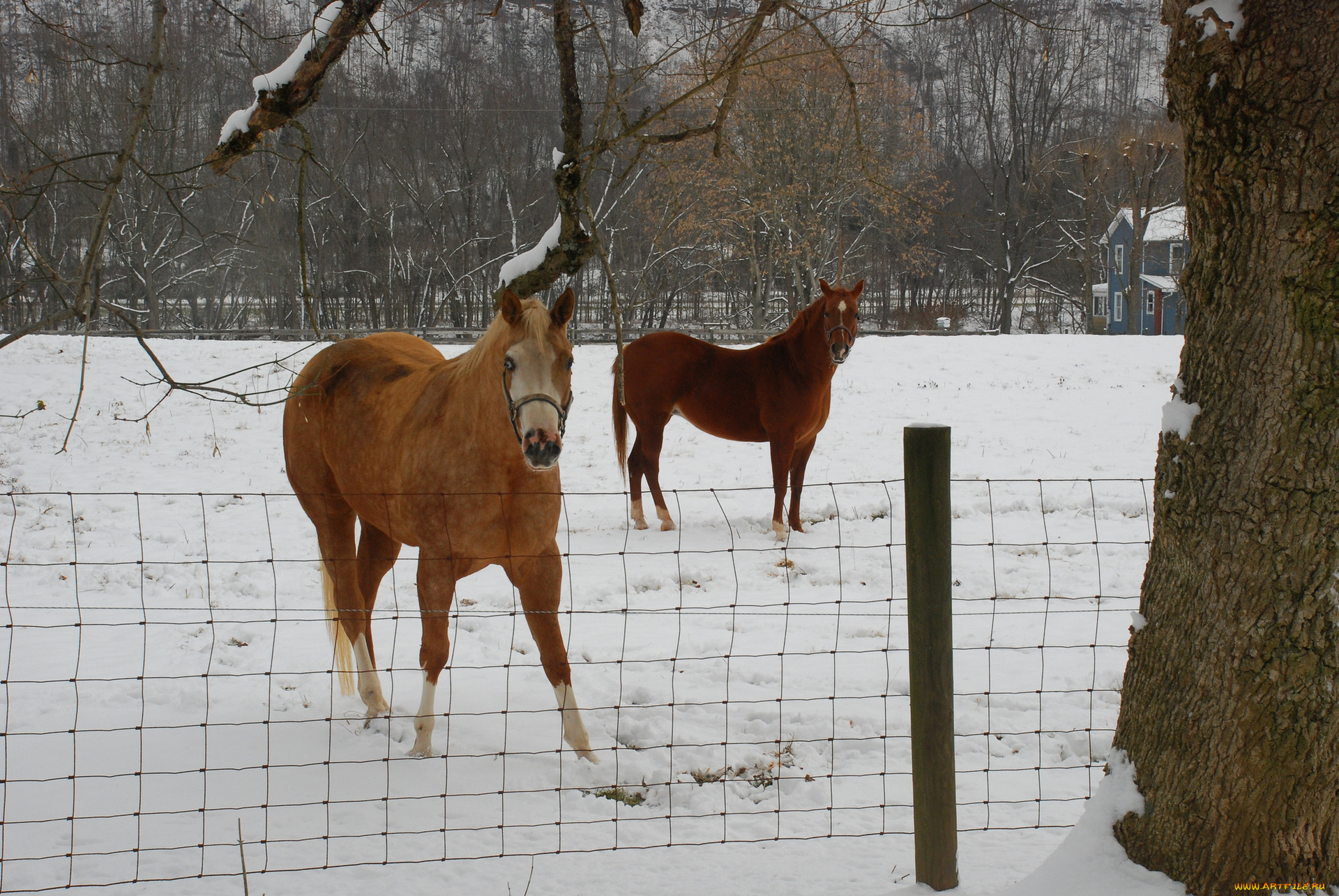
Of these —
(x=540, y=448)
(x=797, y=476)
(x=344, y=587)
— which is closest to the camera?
(x=540, y=448)

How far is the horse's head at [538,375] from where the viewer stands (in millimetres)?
2906

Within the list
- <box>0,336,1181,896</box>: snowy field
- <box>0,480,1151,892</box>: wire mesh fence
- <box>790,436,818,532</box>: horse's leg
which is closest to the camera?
<box>0,336,1181,896</box>: snowy field

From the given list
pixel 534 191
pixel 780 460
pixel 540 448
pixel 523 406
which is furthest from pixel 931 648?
pixel 534 191

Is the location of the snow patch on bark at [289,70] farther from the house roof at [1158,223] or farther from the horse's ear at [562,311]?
the house roof at [1158,223]

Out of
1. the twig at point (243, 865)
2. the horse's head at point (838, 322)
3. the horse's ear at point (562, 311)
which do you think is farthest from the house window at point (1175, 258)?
the twig at point (243, 865)

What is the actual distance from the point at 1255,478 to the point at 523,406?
2014mm

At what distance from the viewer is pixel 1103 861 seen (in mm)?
2227

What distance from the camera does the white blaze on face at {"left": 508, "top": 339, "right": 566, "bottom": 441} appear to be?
2916mm

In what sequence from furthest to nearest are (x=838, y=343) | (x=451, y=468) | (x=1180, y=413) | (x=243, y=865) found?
(x=838, y=343) → (x=451, y=468) → (x=243, y=865) → (x=1180, y=413)

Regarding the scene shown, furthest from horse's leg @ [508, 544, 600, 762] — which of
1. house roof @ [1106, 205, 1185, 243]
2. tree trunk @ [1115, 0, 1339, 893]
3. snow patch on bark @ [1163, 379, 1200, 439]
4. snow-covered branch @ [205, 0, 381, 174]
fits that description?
house roof @ [1106, 205, 1185, 243]

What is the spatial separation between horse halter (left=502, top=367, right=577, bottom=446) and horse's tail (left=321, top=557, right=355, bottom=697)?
1365mm

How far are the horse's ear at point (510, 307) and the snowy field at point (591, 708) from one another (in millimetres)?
940

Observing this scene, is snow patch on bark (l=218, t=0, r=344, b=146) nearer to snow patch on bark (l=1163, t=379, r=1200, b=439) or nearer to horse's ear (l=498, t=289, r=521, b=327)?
horse's ear (l=498, t=289, r=521, b=327)

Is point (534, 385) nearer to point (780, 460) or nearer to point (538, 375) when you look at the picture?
point (538, 375)
